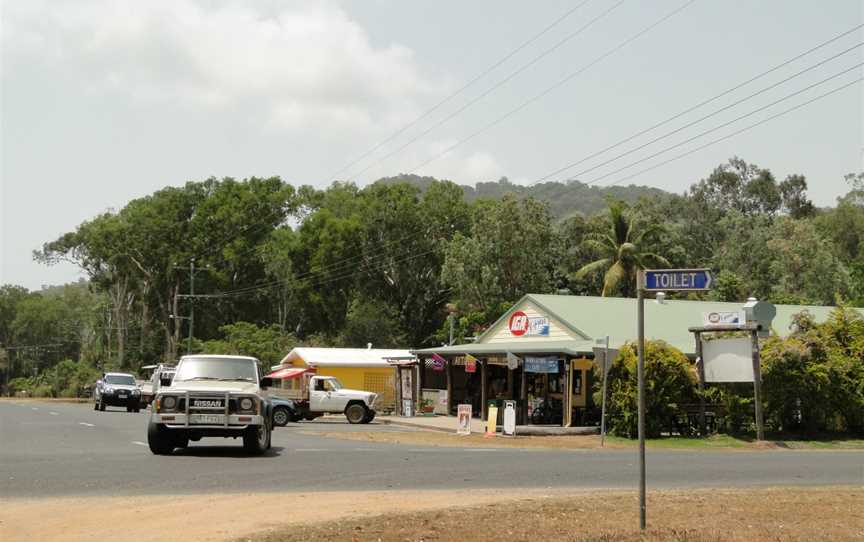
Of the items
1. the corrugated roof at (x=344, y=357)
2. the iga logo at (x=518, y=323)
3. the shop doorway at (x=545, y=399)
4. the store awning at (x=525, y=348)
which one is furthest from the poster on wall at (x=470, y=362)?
the corrugated roof at (x=344, y=357)

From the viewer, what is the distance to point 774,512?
11.8 meters

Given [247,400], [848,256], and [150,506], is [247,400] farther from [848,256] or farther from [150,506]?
[848,256]

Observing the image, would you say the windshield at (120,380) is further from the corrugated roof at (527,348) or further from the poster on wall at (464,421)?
the poster on wall at (464,421)

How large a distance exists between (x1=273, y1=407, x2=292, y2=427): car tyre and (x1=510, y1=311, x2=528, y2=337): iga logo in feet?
34.9

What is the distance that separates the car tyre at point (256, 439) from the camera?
19.0 metres

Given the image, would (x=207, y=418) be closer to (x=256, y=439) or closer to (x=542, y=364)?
(x=256, y=439)

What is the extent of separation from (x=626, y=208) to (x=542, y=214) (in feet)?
23.2

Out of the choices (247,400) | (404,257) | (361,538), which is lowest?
(361,538)

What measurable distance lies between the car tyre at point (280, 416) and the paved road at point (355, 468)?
403 inches

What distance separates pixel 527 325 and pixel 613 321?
346 cm

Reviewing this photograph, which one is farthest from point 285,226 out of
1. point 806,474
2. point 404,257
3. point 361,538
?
point 361,538

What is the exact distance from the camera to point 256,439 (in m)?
19.3

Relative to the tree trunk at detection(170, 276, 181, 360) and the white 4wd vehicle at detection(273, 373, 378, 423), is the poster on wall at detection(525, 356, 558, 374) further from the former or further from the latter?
the tree trunk at detection(170, 276, 181, 360)

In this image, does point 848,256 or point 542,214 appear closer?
point 542,214
